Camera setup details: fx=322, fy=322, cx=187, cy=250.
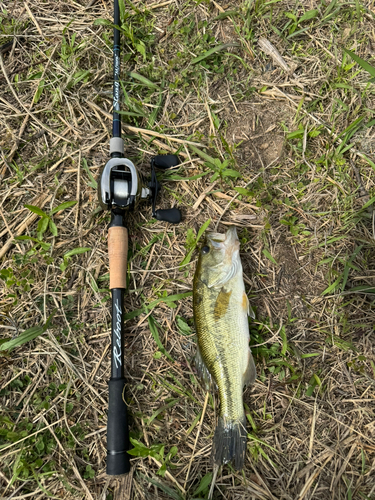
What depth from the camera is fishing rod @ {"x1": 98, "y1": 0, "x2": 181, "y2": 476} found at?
2.52 m

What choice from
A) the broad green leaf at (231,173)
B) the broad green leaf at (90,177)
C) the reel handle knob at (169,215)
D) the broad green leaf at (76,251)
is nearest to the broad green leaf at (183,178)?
the broad green leaf at (231,173)

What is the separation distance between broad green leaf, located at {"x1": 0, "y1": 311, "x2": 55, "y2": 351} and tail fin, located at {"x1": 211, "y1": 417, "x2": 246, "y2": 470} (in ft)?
5.71

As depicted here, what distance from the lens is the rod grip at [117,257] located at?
8.99 ft

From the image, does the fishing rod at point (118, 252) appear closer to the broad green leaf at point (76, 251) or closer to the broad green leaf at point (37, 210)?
the broad green leaf at point (76, 251)

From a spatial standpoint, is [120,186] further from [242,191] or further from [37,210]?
[242,191]

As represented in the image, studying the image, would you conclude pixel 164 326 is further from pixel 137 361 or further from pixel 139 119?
pixel 139 119

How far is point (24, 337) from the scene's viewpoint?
111 inches

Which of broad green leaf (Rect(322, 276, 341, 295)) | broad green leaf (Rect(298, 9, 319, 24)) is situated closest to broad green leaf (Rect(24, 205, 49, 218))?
broad green leaf (Rect(322, 276, 341, 295))

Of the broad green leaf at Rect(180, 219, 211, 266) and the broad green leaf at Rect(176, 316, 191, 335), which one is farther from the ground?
the broad green leaf at Rect(180, 219, 211, 266)

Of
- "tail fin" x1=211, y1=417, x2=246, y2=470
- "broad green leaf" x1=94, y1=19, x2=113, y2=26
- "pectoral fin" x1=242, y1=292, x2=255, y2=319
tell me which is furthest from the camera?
"broad green leaf" x1=94, y1=19, x2=113, y2=26

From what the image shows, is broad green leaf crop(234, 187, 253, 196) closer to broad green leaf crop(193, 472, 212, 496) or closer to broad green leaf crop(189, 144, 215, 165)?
broad green leaf crop(189, 144, 215, 165)

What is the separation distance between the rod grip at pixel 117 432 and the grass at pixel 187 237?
193 millimetres

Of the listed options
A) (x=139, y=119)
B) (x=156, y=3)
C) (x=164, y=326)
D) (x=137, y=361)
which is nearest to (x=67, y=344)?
(x=137, y=361)

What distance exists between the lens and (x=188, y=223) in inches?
121
